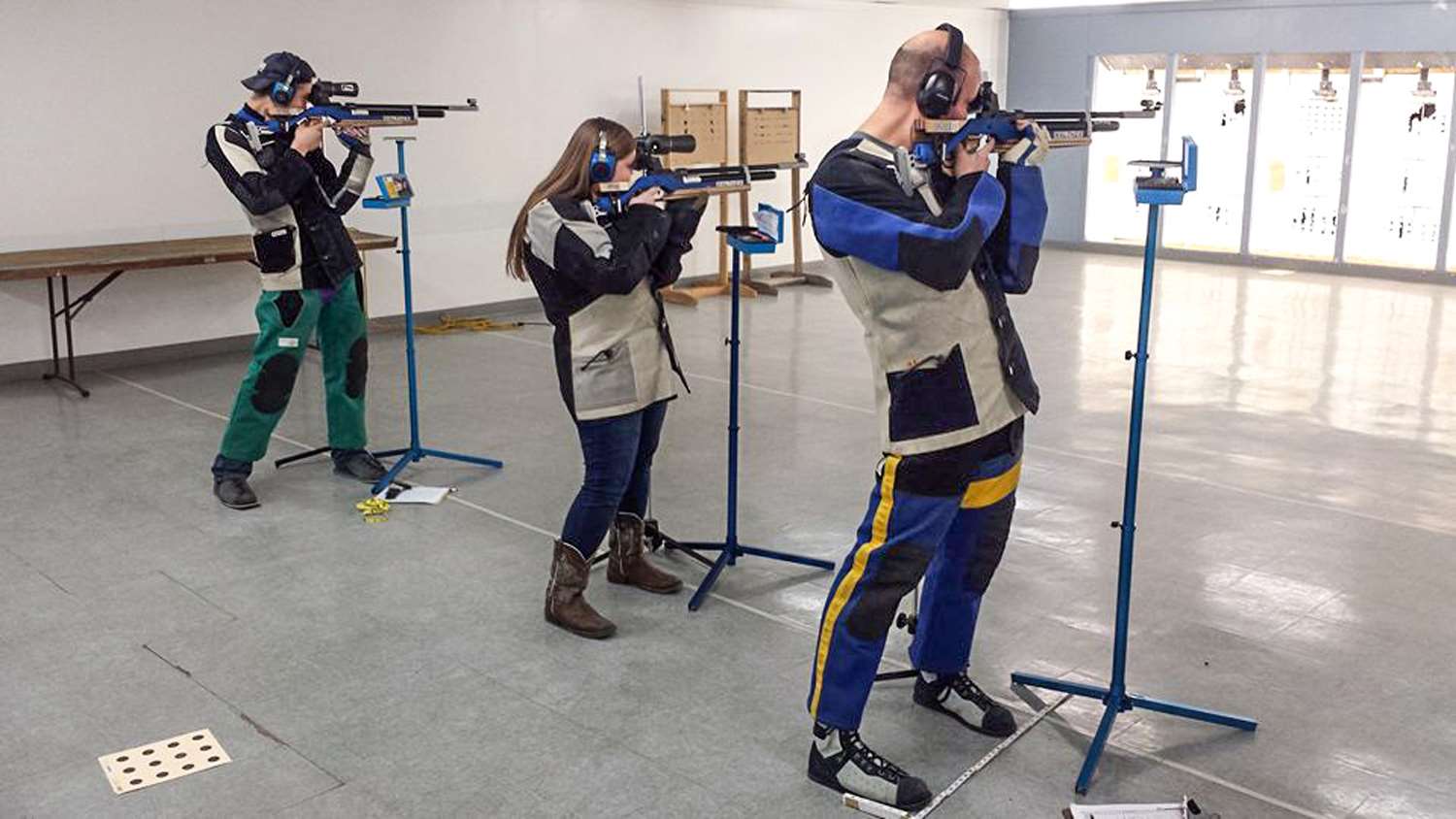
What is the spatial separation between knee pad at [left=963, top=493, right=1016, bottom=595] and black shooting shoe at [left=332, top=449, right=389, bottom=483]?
291 centimetres

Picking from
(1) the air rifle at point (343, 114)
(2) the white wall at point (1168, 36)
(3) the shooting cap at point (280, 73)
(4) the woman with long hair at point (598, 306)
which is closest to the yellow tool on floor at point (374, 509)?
(4) the woman with long hair at point (598, 306)

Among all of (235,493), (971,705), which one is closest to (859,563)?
(971,705)

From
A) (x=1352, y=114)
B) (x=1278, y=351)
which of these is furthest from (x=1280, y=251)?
(x=1278, y=351)

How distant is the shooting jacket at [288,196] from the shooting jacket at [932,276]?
2718mm

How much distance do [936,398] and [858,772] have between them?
83 cm

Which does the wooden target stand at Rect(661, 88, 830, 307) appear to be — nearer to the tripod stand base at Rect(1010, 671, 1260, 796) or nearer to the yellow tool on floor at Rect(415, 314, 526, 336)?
the yellow tool on floor at Rect(415, 314, 526, 336)

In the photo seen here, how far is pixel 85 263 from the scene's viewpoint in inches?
259

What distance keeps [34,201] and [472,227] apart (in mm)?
2837

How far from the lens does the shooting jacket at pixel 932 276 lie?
2.49m

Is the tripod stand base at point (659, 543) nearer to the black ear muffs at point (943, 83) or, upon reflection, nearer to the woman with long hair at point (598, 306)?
the woman with long hair at point (598, 306)

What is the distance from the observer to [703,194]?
12.0ft

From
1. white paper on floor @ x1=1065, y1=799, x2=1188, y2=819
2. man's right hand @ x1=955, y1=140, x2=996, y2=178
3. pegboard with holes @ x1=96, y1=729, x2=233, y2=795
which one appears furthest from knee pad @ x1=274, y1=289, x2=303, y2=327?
white paper on floor @ x1=1065, y1=799, x2=1188, y2=819

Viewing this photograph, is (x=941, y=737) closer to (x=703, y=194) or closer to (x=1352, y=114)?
(x=703, y=194)

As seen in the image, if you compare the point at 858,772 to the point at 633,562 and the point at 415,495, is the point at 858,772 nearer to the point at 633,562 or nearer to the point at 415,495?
the point at 633,562
